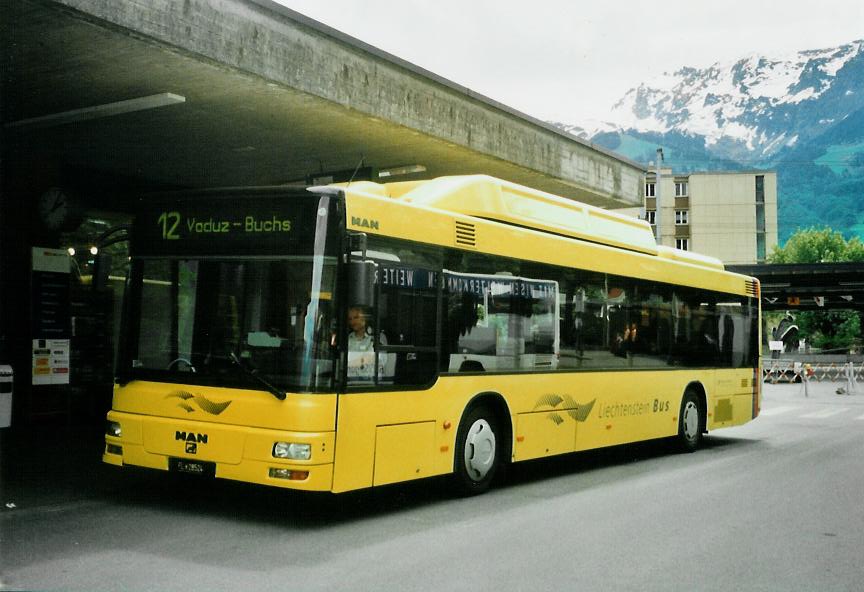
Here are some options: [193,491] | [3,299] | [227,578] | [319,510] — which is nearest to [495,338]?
[319,510]

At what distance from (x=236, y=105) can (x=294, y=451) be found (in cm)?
546

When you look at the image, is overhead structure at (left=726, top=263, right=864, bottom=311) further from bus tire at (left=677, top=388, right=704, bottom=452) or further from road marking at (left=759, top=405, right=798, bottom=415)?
bus tire at (left=677, top=388, right=704, bottom=452)

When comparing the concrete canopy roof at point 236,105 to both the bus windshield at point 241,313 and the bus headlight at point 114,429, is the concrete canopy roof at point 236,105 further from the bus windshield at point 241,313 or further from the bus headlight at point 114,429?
the bus headlight at point 114,429

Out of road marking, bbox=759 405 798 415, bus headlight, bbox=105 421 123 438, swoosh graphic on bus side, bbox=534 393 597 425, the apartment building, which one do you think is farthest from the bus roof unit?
the apartment building

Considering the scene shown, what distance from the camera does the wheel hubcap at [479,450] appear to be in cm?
923

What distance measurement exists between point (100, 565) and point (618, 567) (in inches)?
136

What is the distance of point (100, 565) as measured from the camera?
6.21 meters

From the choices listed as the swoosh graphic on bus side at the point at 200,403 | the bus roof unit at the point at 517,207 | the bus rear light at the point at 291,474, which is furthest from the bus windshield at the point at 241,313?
the bus roof unit at the point at 517,207

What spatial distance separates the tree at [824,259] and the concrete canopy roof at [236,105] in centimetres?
7686

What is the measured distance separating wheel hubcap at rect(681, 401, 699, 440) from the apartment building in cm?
8620

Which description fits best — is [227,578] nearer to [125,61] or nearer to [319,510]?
[319,510]

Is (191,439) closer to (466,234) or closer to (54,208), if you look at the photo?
(466,234)

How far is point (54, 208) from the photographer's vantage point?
48.6ft

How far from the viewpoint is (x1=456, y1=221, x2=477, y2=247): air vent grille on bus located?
9.12 metres
